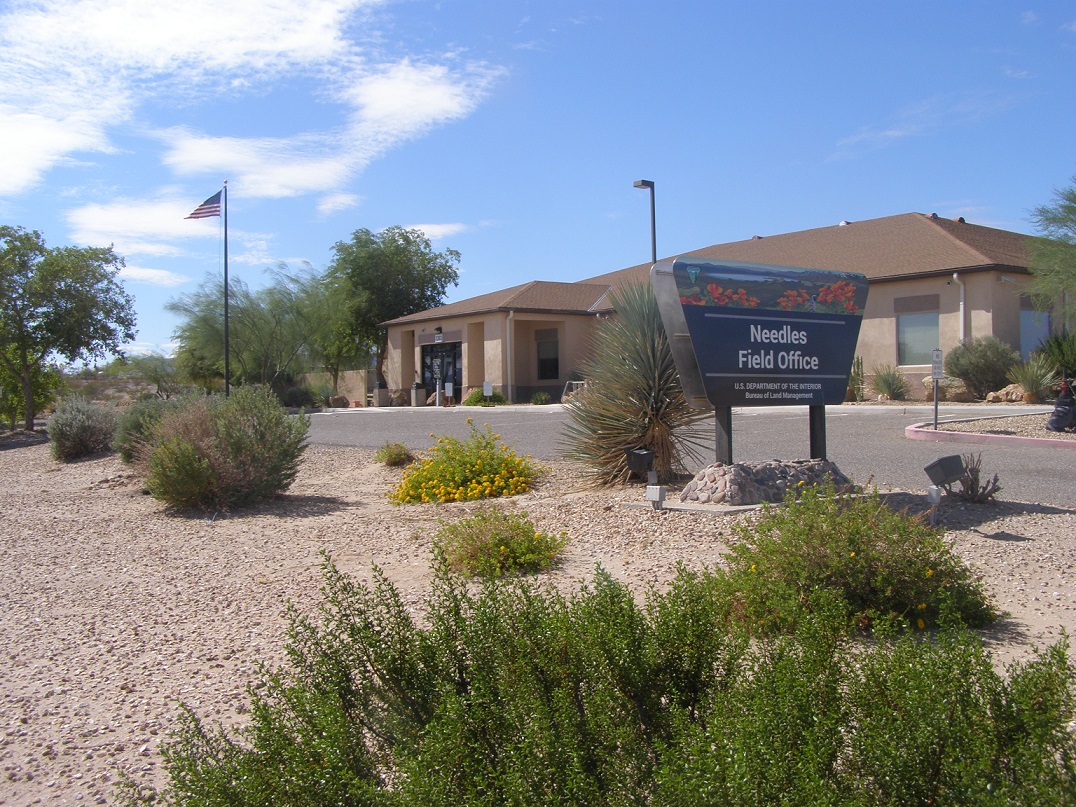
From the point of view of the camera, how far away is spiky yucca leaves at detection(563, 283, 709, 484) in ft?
36.4

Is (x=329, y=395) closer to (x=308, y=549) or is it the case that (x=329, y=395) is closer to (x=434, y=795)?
(x=308, y=549)

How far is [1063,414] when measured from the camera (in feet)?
55.2

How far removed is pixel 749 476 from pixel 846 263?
77.7ft

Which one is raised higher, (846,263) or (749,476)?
(846,263)

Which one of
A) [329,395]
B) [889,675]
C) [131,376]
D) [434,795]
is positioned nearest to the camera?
[434,795]

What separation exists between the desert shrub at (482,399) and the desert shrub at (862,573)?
30.5 meters

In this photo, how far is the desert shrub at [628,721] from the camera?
9.36 ft

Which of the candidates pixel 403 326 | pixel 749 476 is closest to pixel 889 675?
pixel 749 476

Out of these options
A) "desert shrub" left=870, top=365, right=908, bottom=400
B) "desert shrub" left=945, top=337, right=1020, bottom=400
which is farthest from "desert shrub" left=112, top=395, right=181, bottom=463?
"desert shrub" left=945, top=337, right=1020, bottom=400

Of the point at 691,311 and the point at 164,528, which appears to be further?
the point at 164,528

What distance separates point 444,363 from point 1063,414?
27662 mm

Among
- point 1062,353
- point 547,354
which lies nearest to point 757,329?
point 1062,353

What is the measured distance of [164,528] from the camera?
10969 millimetres

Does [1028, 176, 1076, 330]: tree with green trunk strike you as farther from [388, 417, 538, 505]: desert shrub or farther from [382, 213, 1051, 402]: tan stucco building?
[388, 417, 538, 505]: desert shrub
